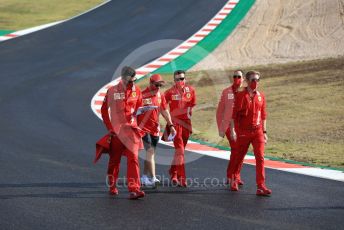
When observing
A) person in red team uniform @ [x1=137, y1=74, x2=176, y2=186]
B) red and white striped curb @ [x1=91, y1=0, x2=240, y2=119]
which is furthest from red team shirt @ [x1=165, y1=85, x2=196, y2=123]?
red and white striped curb @ [x1=91, y1=0, x2=240, y2=119]

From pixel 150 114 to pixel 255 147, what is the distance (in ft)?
5.73

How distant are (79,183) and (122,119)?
1.48 m

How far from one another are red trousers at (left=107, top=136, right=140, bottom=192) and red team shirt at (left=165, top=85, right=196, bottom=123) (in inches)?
64.2

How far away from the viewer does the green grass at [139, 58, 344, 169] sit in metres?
14.7

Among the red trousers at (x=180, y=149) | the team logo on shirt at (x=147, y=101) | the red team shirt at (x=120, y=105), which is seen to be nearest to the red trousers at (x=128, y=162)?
the red team shirt at (x=120, y=105)

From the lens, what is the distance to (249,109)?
34.8 feet

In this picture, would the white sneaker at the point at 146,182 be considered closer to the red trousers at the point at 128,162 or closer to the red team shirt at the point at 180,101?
the red trousers at the point at 128,162

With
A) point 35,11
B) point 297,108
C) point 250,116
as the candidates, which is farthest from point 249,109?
point 35,11

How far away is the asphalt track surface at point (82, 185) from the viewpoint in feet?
28.5

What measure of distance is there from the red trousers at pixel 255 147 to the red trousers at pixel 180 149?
89 centimetres

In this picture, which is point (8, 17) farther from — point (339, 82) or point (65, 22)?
point (339, 82)

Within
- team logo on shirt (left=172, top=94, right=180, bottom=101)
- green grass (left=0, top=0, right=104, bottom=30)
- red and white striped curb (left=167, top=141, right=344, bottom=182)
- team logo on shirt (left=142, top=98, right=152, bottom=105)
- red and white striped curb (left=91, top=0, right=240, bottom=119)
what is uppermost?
green grass (left=0, top=0, right=104, bottom=30)

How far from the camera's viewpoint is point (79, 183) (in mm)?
10922

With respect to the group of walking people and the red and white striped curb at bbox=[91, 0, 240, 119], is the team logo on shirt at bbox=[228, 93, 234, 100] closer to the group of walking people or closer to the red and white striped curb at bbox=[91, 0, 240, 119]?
the group of walking people
